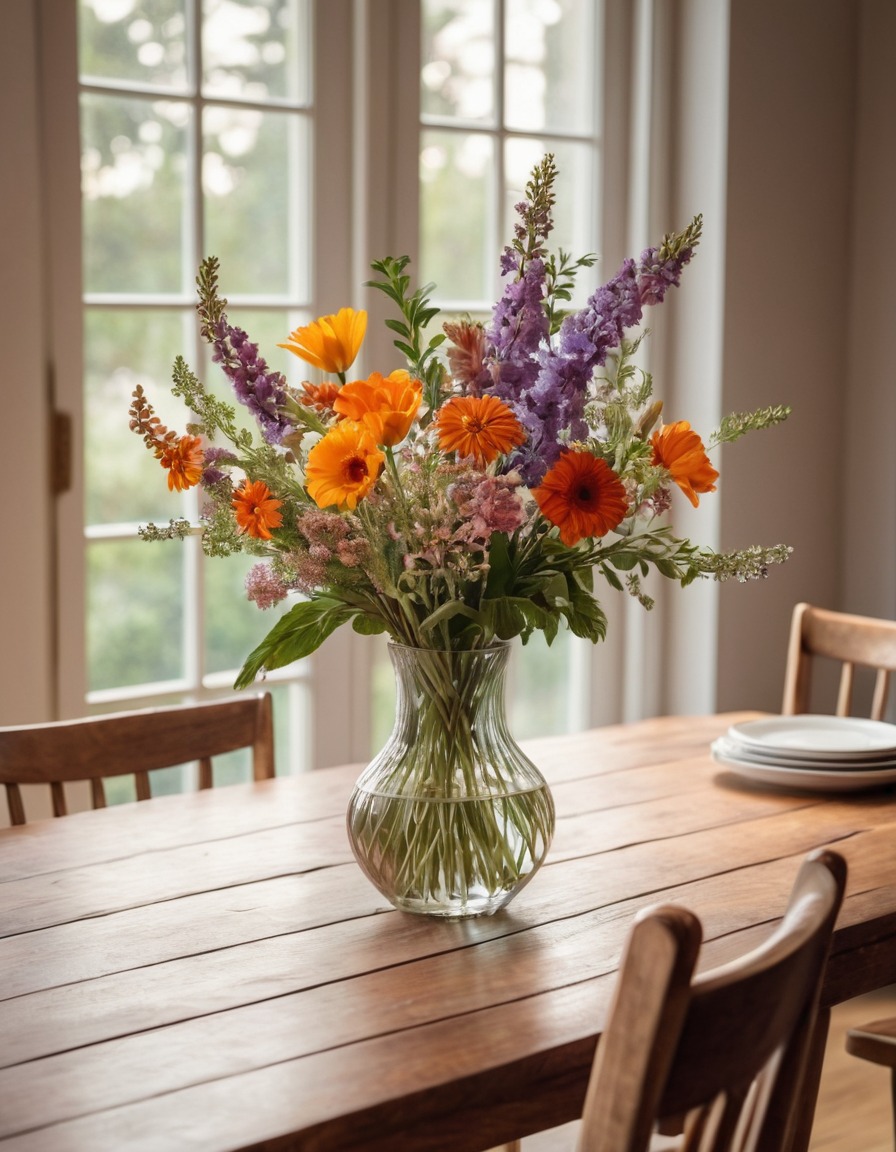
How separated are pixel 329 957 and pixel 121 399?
1.53 m

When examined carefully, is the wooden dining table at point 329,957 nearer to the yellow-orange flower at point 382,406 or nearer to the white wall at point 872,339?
the yellow-orange flower at point 382,406

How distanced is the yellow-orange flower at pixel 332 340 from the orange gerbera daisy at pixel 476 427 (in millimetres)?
134

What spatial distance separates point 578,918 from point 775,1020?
1.68 ft

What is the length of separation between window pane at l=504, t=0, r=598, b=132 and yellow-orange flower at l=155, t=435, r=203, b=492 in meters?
1.87

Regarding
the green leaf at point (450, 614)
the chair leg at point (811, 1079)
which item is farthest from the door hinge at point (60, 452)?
the chair leg at point (811, 1079)

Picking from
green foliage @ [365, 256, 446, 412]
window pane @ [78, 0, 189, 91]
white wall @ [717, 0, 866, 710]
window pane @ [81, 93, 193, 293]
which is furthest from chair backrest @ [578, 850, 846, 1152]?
white wall @ [717, 0, 866, 710]

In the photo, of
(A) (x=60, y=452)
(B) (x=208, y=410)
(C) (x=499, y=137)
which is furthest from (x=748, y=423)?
(C) (x=499, y=137)

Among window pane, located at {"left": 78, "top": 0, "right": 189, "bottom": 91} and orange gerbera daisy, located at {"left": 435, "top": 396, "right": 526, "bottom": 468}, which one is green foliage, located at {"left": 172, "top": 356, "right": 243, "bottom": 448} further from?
window pane, located at {"left": 78, "top": 0, "right": 189, "bottom": 91}

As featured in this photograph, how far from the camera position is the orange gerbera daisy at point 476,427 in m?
1.24

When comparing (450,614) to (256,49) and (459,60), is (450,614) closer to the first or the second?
(256,49)

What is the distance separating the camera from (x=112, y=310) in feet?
8.38

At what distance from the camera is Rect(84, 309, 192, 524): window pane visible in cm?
255

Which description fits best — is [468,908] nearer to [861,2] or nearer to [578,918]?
[578,918]

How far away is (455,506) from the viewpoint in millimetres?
1269
